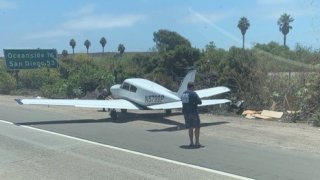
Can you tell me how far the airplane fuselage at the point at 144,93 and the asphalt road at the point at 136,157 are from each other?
270cm

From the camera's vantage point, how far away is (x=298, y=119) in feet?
68.4

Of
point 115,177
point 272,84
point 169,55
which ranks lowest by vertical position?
point 115,177

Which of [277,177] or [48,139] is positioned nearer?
[277,177]

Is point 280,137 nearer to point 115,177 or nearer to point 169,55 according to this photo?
point 115,177

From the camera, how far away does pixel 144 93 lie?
2294 centimetres

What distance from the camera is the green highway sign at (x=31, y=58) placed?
163 feet

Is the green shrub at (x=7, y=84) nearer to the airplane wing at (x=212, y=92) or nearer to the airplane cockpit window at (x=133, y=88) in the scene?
the airplane cockpit window at (x=133, y=88)

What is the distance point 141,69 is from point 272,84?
14871 millimetres

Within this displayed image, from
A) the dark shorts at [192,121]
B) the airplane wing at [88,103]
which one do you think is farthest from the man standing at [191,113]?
the airplane wing at [88,103]

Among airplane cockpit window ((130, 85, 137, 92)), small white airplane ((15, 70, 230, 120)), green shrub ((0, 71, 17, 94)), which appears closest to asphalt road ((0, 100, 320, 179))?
small white airplane ((15, 70, 230, 120))

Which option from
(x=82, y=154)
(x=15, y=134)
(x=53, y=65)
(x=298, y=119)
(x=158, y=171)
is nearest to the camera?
(x=158, y=171)

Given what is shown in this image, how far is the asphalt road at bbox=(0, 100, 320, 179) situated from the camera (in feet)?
35.4

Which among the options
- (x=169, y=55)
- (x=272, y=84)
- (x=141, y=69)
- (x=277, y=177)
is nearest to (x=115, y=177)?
(x=277, y=177)

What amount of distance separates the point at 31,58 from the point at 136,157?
39183 millimetres
